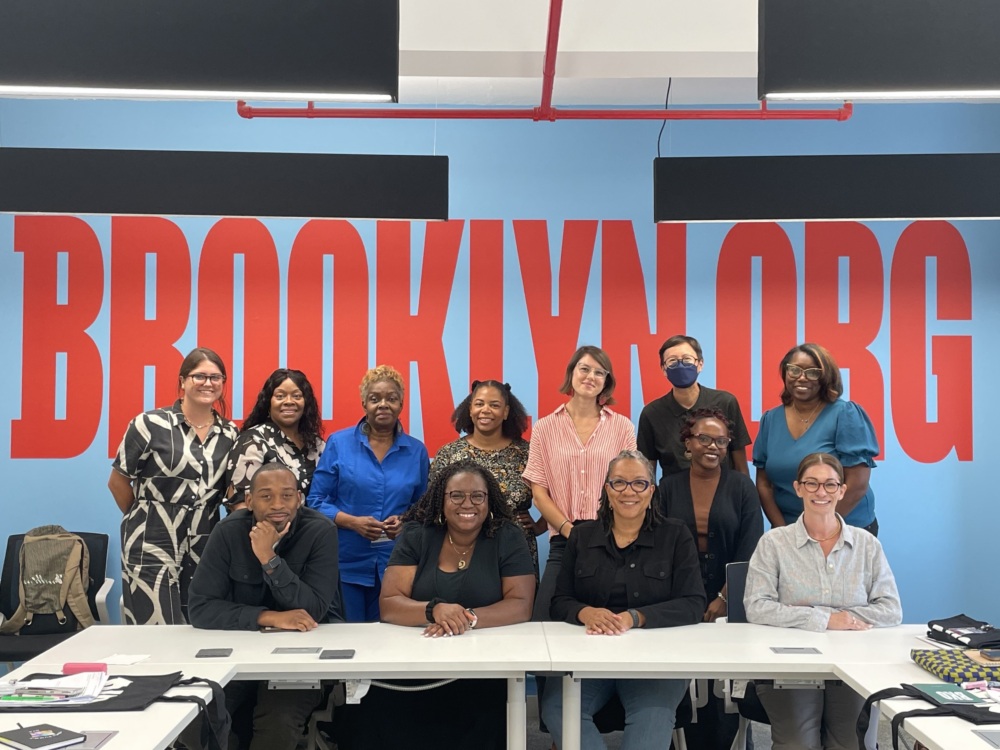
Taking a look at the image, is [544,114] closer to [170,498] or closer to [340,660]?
[170,498]

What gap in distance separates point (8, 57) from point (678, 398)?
10.3ft

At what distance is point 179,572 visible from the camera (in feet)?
14.7

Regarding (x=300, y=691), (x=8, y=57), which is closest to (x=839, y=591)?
(x=300, y=691)

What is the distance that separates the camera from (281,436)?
15.3ft

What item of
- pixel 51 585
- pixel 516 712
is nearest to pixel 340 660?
pixel 516 712

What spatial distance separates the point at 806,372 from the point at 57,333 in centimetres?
Result: 409

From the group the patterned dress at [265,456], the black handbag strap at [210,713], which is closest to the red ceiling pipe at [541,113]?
the patterned dress at [265,456]

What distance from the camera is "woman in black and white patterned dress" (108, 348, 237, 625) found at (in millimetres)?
4473

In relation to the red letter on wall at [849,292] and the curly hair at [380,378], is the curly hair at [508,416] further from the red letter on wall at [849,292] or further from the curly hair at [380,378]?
the red letter on wall at [849,292]

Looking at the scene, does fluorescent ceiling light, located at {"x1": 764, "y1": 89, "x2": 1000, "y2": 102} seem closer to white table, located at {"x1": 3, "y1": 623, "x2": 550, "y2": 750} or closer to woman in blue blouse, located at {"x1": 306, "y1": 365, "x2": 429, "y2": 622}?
white table, located at {"x1": 3, "y1": 623, "x2": 550, "y2": 750}

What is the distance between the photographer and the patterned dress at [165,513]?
447cm

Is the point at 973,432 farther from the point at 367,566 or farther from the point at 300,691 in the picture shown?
the point at 300,691

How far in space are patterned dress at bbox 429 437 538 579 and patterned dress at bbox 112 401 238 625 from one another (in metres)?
1.04

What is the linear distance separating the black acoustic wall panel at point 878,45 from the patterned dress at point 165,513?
3.05m
